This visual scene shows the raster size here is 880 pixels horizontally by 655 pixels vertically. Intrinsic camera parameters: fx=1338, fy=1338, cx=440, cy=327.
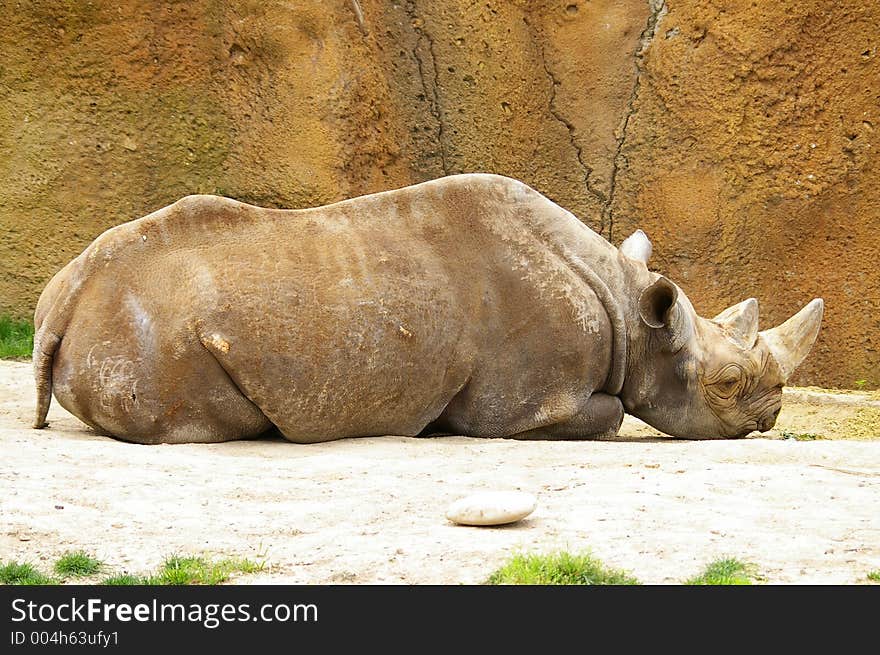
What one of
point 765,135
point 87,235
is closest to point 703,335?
point 765,135

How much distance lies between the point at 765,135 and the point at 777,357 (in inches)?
148

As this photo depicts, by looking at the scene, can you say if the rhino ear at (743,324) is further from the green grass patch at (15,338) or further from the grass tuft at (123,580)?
the green grass patch at (15,338)

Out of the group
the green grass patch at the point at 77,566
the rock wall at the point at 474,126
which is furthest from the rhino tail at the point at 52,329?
the rock wall at the point at 474,126

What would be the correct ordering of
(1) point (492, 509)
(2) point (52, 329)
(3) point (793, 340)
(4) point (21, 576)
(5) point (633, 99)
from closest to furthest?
(4) point (21, 576) < (1) point (492, 509) < (2) point (52, 329) < (3) point (793, 340) < (5) point (633, 99)

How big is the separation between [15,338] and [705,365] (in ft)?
18.9

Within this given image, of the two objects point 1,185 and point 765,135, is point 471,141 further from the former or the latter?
point 1,185

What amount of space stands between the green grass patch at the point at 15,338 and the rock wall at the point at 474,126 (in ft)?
0.46

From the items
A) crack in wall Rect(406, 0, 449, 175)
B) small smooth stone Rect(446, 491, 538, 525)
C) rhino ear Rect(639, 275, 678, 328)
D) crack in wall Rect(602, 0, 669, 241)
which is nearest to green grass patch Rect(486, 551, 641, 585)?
small smooth stone Rect(446, 491, 538, 525)

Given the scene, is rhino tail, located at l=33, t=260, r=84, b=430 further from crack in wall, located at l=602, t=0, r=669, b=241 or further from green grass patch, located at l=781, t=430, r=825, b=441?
crack in wall, located at l=602, t=0, r=669, b=241

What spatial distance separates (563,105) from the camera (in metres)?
12.6

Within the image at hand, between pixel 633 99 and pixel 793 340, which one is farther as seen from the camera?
pixel 633 99

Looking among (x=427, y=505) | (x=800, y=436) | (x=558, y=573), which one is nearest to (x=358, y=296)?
(x=427, y=505)

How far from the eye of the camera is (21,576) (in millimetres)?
4137

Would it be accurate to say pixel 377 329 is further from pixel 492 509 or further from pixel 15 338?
pixel 15 338
